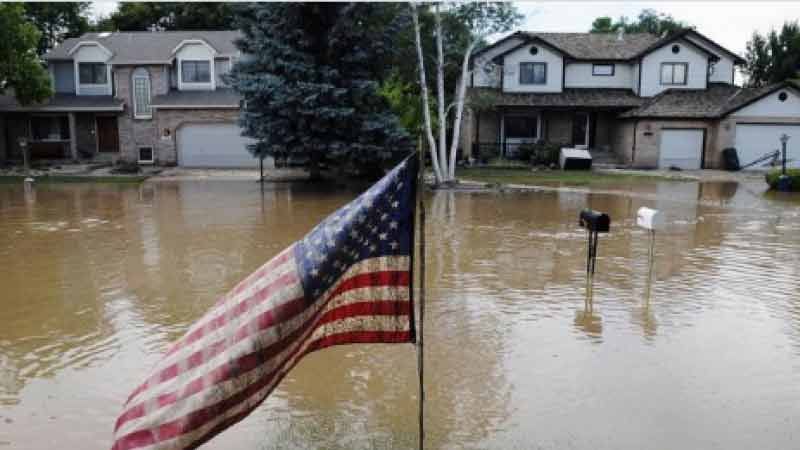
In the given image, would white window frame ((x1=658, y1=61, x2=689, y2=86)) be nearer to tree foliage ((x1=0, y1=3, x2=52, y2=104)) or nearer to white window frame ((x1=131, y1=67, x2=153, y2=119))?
white window frame ((x1=131, y1=67, x2=153, y2=119))

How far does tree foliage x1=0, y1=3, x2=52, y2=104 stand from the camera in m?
28.2

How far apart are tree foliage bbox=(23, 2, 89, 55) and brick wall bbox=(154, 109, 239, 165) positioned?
18.4m

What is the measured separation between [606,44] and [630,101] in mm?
4164

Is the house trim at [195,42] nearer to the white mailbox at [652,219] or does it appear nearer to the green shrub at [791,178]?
the green shrub at [791,178]

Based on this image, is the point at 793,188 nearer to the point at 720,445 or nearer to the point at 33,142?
the point at 720,445

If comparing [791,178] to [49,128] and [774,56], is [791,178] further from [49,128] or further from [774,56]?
[49,128]

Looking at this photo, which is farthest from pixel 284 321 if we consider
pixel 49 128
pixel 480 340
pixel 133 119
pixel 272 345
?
pixel 49 128

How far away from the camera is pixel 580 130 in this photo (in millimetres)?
37781

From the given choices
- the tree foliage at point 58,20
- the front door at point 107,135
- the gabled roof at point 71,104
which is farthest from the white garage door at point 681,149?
the tree foliage at point 58,20

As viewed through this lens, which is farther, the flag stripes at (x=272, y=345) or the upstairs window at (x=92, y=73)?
the upstairs window at (x=92, y=73)

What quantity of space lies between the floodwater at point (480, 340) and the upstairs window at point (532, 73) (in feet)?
69.9

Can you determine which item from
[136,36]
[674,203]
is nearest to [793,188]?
[674,203]

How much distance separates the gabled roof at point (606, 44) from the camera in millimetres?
35500

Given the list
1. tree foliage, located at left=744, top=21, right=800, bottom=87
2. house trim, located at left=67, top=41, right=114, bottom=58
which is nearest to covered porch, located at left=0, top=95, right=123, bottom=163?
house trim, located at left=67, top=41, right=114, bottom=58
